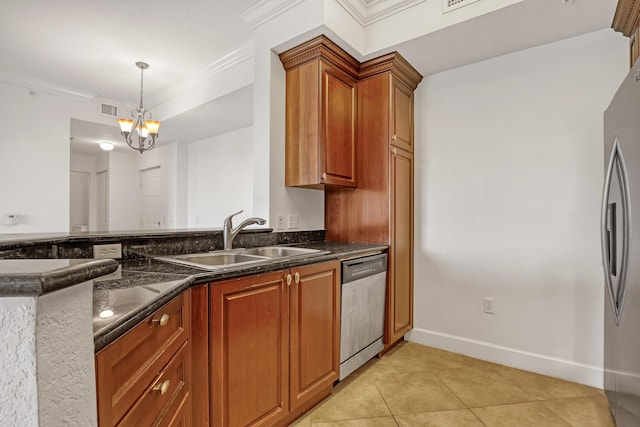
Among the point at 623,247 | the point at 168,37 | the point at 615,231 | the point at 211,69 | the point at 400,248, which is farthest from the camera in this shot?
the point at 211,69

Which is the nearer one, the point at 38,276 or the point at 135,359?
the point at 38,276

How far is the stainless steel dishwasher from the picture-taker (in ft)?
6.76

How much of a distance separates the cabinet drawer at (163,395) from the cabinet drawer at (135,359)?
2cm

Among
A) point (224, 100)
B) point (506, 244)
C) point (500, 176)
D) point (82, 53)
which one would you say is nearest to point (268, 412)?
point (506, 244)

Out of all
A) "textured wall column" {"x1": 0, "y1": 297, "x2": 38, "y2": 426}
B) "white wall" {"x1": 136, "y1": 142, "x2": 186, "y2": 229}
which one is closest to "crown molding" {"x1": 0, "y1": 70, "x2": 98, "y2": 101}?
"white wall" {"x1": 136, "y1": 142, "x2": 186, "y2": 229}

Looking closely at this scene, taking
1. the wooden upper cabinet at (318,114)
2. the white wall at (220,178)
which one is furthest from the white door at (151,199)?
Result: the wooden upper cabinet at (318,114)

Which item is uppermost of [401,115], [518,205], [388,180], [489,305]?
[401,115]

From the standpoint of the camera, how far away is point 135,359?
0.82 metres

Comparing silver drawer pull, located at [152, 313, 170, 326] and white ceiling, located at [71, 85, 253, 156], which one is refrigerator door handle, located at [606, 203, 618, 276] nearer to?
silver drawer pull, located at [152, 313, 170, 326]

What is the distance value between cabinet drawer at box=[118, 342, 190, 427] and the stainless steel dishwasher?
3.57 ft

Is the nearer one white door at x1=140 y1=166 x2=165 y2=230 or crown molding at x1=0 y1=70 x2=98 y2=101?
crown molding at x1=0 y1=70 x2=98 y2=101

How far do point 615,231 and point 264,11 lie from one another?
259 cm

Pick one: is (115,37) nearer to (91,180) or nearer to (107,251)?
(107,251)

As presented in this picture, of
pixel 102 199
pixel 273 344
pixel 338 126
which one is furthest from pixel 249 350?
pixel 102 199
